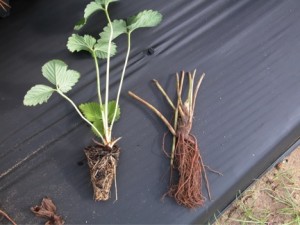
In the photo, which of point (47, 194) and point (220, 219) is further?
point (220, 219)

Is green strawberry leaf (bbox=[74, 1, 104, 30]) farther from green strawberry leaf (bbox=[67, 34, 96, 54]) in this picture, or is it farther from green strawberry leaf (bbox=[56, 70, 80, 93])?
green strawberry leaf (bbox=[56, 70, 80, 93])

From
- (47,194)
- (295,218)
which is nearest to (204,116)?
(295,218)

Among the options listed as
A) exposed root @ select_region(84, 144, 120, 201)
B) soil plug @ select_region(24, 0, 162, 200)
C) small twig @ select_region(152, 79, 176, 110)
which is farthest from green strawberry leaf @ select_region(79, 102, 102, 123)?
small twig @ select_region(152, 79, 176, 110)

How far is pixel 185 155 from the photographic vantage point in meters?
1.47

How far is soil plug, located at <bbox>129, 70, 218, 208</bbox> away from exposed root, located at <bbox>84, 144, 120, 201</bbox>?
0.22 metres

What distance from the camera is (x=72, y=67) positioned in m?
1.68

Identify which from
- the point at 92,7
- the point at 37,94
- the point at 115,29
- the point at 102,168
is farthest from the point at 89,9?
the point at 102,168

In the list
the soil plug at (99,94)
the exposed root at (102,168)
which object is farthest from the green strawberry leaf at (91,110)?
the exposed root at (102,168)

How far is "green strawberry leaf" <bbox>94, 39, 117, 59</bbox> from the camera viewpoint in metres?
1.56

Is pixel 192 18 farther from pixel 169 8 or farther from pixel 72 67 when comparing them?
pixel 72 67

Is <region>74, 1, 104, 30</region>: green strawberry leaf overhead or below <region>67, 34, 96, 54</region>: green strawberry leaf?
overhead

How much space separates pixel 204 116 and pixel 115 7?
2.07ft

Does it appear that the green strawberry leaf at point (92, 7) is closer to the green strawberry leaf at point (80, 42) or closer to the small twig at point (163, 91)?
the green strawberry leaf at point (80, 42)

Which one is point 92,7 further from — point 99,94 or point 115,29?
point 99,94
